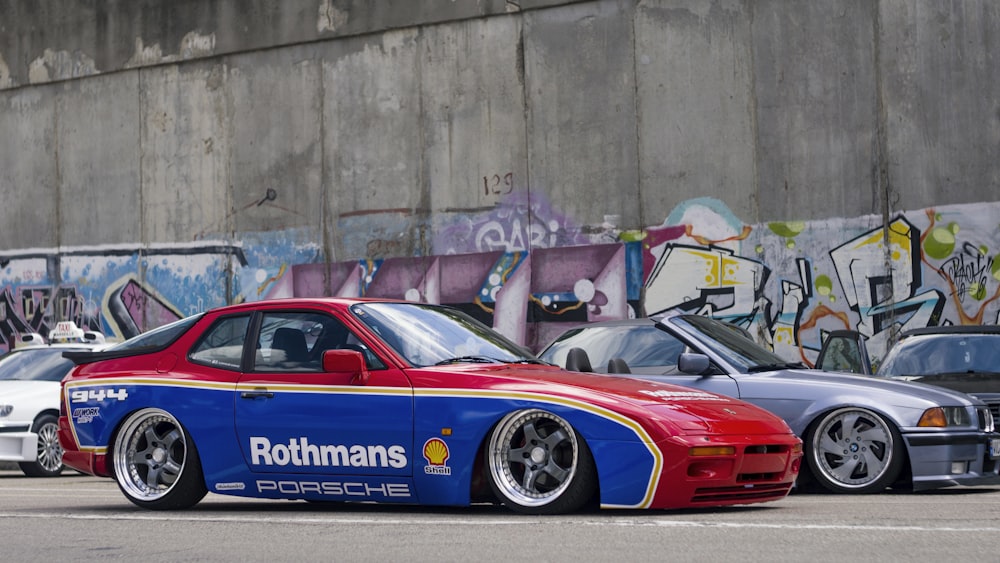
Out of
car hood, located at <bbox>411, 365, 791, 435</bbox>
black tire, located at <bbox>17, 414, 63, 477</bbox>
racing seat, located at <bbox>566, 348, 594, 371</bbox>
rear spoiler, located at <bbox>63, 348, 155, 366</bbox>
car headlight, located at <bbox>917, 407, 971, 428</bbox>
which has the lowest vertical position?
black tire, located at <bbox>17, 414, 63, 477</bbox>

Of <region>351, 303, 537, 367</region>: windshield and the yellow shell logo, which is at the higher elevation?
<region>351, 303, 537, 367</region>: windshield

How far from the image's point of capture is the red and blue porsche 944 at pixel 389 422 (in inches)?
302

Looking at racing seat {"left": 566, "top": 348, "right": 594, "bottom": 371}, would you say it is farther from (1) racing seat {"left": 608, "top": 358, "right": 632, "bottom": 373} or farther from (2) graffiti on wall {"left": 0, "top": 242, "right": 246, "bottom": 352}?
(2) graffiti on wall {"left": 0, "top": 242, "right": 246, "bottom": 352}

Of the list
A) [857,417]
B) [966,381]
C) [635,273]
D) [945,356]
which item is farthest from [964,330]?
[635,273]

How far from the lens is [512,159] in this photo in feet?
71.3

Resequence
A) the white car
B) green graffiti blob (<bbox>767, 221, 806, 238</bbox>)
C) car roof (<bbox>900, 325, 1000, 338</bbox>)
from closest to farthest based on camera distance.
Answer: car roof (<bbox>900, 325, 1000, 338</bbox>)
the white car
green graffiti blob (<bbox>767, 221, 806, 238</bbox>)

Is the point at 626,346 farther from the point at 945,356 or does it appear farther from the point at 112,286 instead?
the point at 112,286

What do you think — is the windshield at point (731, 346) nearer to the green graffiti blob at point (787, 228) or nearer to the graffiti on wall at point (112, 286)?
the green graffiti blob at point (787, 228)

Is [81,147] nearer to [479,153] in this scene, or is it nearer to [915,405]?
[479,153]

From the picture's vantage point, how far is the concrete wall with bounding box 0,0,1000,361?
19.2 metres

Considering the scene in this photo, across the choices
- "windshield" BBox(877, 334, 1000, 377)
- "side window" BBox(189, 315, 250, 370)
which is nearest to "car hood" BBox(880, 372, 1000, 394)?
"windshield" BBox(877, 334, 1000, 377)

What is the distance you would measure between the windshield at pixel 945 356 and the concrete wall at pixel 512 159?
5.67 m

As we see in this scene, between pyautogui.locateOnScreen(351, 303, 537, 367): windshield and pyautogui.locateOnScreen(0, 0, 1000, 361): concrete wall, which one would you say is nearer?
pyautogui.locateOnScreen(351, 303, 537, 367): windshield

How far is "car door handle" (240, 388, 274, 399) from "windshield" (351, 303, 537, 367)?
69 cm
